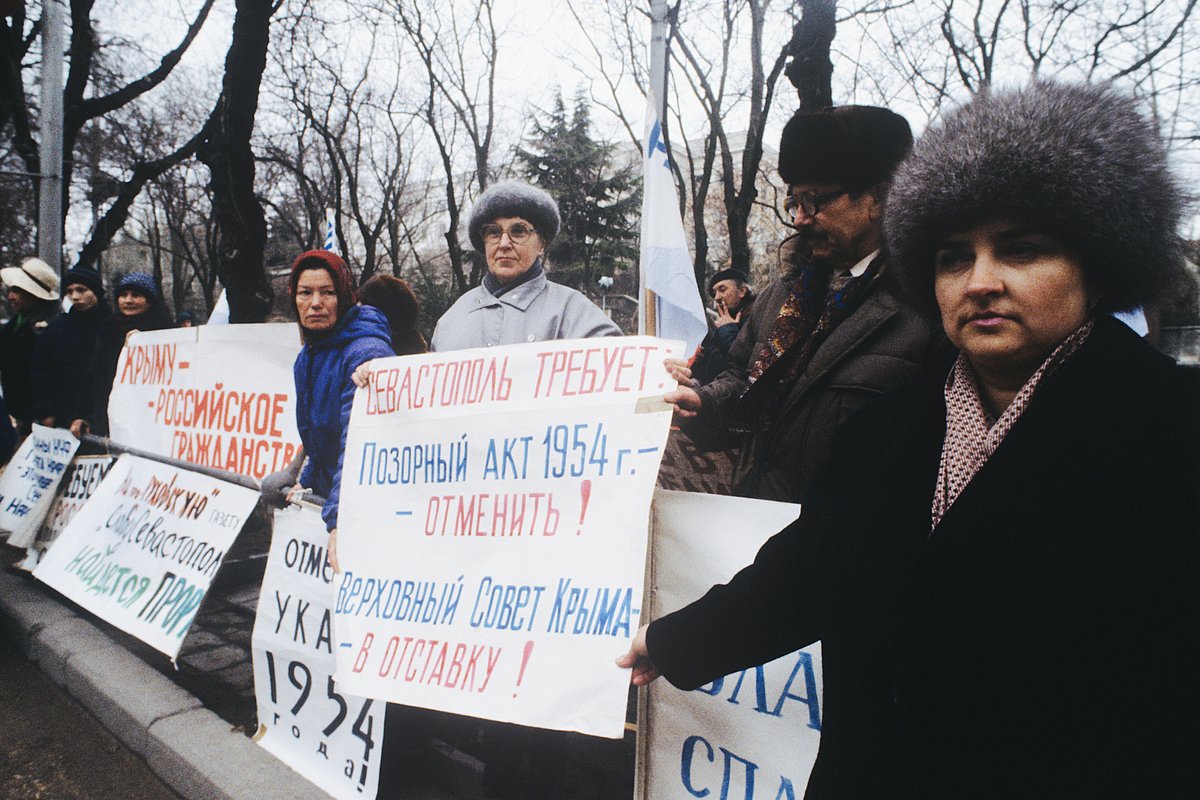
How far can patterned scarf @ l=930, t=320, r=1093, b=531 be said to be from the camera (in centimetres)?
104

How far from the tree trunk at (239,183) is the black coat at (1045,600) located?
6.70m

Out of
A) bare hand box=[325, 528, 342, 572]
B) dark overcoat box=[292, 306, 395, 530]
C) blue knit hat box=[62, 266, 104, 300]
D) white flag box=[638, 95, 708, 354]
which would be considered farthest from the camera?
blue knit hat box=[62, 266, 104, 300]

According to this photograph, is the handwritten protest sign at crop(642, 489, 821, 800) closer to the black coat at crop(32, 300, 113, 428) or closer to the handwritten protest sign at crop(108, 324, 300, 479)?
the handwritten protest sign at crop(108, 324, 300, 479)

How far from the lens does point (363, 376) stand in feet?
8.83

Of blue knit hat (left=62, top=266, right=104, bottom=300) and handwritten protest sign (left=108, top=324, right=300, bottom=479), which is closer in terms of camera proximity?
handwritten protest sign (left=108, top=324, right=300, bottom=479)

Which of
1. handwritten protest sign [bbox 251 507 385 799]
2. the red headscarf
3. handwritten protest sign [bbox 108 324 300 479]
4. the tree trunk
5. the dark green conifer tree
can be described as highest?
the dark green conifer tree

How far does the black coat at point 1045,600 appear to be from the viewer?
0.90 meters

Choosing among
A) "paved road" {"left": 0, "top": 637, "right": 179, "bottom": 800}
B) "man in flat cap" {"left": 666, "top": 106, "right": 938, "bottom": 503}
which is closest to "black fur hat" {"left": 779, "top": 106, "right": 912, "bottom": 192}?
"man in flat cap" {"left": 666, "top": 106, "right": 938, "bottom": 503}

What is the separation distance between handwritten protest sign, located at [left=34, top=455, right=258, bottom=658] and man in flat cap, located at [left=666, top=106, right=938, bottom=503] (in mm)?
2174

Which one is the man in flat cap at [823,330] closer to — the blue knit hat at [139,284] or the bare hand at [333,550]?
the bare hand at [333,550]

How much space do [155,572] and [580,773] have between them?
2.14m

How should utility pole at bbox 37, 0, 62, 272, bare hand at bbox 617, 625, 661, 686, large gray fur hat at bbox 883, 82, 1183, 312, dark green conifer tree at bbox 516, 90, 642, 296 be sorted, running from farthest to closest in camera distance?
dark green conifer tree at bbox 516, 90, 642, 296, utility pole at bbox 37, 0, 62, 272, bare hand at bbox 617, 625, 661, 686, large gray fur hat at bbox 883, 82, 1183, 312

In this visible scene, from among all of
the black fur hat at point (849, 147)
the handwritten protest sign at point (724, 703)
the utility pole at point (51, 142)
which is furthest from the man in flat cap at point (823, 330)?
the utility pole at point (51, 142)

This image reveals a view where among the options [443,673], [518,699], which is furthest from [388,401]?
[518,699]
